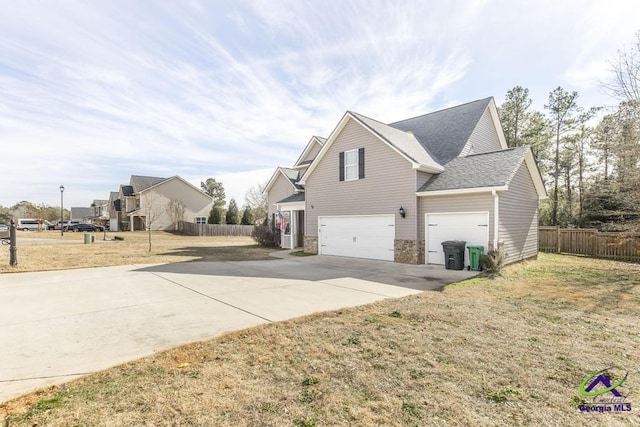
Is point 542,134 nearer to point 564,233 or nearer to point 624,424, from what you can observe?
point 564,233

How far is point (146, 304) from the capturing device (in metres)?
6.54

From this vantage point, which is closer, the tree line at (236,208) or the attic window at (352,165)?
the attic window at (352,165)

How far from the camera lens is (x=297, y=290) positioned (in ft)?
25.8

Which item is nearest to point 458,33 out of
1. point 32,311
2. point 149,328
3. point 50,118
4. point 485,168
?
point 485,168

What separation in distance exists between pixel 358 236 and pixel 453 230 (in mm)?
4385

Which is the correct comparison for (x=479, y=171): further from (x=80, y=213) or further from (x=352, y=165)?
(x=80, y=213)

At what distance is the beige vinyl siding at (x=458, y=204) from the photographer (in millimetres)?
10898

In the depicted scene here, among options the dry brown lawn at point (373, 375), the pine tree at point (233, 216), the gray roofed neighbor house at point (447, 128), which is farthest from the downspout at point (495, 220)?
the pine tree at point (233, 216)

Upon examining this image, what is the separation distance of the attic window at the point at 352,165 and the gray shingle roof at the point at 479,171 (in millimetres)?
3139

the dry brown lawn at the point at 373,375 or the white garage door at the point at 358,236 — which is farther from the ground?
the white garage door at the point at 358,236

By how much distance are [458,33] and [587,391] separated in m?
11.6

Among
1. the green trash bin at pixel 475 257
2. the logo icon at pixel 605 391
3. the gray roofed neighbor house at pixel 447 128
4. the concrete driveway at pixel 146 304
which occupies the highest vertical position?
the gray roofed neighbor house at pixel 447 128

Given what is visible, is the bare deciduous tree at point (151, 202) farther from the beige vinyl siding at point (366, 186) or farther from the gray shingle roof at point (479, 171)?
the gray shingle roof at point (479, 171)

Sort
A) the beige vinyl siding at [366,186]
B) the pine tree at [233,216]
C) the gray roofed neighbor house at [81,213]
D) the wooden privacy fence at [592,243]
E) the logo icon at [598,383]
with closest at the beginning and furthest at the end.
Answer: the logo icon at [598,383]
the beige vinyl siding at [366,186]
the wooden privacy fence at [592,243]
the pine tree at [233,216]
the gray roofed neighbor house at [81,213]
